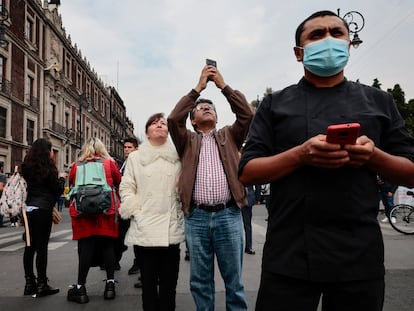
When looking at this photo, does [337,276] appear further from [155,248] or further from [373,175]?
[155,248]

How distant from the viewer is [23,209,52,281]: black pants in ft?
14.6

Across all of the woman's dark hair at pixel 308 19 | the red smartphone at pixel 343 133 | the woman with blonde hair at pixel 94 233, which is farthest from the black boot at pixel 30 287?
the red smartphone at pixel 343 133

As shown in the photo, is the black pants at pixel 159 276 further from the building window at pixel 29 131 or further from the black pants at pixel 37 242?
the building window at pixel 29 131

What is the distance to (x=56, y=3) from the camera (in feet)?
127

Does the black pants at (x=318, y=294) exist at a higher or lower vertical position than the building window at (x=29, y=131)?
lower

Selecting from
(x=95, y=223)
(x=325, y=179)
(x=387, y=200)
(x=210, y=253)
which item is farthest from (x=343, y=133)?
(x=387, y=200)

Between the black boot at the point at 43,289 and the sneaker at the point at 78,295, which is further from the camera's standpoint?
the black boot at the point at 43,289

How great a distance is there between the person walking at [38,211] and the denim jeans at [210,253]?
2.28 metres

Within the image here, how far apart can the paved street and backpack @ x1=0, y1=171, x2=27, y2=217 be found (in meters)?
0.96

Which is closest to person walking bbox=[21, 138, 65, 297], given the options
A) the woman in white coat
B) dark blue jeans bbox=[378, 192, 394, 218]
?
the woman in white coat

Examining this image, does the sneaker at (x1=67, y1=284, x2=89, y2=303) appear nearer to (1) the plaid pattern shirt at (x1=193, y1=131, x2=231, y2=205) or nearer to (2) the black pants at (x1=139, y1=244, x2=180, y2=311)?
(2) the black pants at (x1=139, y1=244, x2=180, y2=311)

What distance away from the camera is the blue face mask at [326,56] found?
163cm

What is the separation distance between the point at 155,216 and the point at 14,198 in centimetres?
238

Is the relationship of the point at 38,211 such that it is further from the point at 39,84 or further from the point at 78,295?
the point at 39,84
